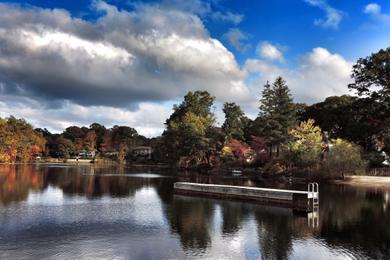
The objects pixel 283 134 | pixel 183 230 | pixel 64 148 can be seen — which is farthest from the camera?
pixel 64 148

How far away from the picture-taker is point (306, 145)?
50562 mm

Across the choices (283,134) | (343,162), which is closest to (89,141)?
(283,134)

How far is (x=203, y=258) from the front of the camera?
473 inches

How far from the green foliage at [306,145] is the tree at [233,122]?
18802 mm

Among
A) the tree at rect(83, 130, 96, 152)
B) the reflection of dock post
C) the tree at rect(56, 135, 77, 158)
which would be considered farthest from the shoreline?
the tree at rect(83, 130, 96, 152)

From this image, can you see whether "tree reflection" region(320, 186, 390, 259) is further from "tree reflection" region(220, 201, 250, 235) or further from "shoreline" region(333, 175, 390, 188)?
"shoreline" region(333, 175, 390, 188)

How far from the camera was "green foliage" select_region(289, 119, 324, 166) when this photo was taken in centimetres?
4725

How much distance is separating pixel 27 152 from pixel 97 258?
9183 cm

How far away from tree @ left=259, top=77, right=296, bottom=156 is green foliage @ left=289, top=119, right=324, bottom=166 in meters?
1.55

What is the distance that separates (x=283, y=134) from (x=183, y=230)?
41.8 metres

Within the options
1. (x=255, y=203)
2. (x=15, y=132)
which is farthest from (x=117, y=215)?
(x=15, y=132)

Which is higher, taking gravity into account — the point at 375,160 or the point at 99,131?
the point at 99,131

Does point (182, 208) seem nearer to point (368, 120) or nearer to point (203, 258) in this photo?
point (203, 258)

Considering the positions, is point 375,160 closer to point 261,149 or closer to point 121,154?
point 261,149
